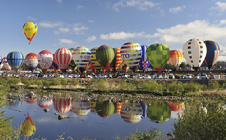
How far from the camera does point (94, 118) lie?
65.7 feet

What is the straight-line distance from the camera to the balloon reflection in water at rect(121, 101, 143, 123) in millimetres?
19702

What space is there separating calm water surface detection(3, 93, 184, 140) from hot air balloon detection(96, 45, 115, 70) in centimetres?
3290

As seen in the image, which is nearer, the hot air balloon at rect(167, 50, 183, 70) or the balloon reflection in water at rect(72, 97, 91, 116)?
the balloon reflection in water at rect(72, 97, 91, 116)

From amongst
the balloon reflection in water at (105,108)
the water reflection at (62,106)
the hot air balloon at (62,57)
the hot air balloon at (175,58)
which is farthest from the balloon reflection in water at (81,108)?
the hot air balloon at (175,58)

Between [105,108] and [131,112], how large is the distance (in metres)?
3.59

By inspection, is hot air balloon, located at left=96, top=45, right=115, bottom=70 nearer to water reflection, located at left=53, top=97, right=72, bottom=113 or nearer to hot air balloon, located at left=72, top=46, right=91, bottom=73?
hot air balloon, located at left=72, top=46, right=91, bottom=73

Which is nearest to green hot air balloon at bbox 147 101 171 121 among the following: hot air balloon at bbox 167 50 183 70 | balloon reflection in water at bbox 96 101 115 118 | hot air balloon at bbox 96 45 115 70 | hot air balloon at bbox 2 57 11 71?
balloon reflection in water at bbox 96 101 115 118

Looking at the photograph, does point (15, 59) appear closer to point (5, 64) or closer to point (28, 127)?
point (5, 64)

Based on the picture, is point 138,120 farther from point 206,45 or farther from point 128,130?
point 206,45

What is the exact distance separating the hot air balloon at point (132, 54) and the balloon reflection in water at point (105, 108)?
3109 centimetres

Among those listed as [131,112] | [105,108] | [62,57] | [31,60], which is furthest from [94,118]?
[31,60]

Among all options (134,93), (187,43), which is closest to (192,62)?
(187,43)

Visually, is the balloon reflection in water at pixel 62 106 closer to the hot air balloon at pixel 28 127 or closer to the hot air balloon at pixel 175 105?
the hot air balloon at pixel 28 127

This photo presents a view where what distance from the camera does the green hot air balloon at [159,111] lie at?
2041cm
